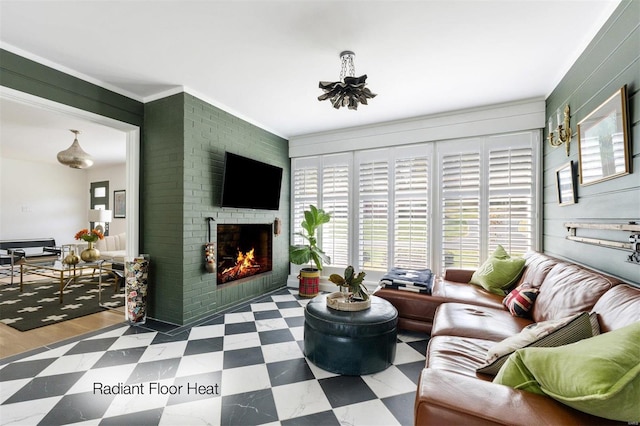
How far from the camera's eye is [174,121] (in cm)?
327

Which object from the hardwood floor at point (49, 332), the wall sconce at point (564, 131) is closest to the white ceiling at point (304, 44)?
the wall sconce at point (564, 131)

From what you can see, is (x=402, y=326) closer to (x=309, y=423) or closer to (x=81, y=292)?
(x=309, y=423)

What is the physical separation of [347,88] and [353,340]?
204 centimetres

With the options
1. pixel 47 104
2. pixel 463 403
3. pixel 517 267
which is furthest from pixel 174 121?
pixel 517 267

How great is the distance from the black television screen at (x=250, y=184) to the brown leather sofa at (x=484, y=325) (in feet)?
7.03

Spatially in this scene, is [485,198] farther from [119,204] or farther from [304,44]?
[119,204]

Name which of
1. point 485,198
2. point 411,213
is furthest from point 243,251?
point 485,198

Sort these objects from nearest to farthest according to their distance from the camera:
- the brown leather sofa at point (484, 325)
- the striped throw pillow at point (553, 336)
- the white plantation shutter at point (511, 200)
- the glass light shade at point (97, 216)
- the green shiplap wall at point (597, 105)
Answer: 1. the brown leather sofa at point (484, 325)
2. the striped throw pillow at point (553, 336)
3. the green shiplap wall at point (597, 105)
4. the white plantation shutter at point (511, 200)
5. the glass light shade at point (97, 216)

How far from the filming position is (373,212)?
14.6 ft

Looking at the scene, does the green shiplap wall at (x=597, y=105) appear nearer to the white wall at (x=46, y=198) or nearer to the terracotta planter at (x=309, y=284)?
the terracotta planter at (x=309, y=284)

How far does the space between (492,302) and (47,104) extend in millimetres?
4427

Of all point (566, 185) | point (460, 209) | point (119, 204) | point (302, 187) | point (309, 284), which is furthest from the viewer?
point (119, 204)

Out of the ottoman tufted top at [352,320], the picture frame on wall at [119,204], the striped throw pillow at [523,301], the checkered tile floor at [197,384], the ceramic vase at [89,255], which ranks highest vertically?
the picture frame on wall at [119,204]

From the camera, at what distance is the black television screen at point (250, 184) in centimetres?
366
